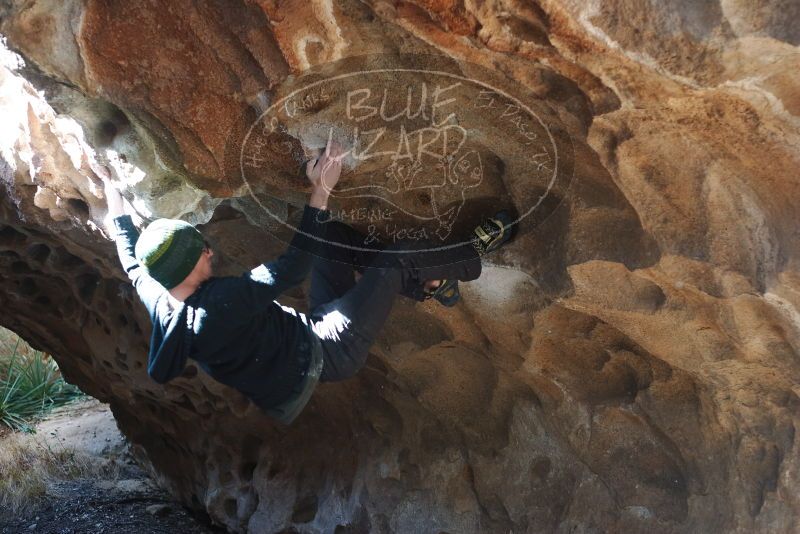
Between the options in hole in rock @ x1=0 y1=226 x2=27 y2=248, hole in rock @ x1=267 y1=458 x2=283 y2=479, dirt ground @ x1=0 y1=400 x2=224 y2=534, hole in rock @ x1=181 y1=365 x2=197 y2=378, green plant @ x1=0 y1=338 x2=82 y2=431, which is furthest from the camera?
green plant @ x1=0 y1=338 x2=82 y2=431

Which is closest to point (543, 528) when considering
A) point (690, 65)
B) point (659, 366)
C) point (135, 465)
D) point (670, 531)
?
point (670, 531)

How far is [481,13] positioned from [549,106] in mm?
297

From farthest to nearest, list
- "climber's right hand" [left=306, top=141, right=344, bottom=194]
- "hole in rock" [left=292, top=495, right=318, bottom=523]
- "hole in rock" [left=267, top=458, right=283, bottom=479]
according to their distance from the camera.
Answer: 1. "hole in rock" [left=267, top=458, right=283, bottom=479]
2. "hole in rock" [left=292, top=495, right=318, bottom=523]
3. "climber's right hand" [left=306, top=141, right=344, bottom=194]

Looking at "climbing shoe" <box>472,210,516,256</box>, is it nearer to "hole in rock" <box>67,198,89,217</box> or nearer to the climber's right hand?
the climber's right hand

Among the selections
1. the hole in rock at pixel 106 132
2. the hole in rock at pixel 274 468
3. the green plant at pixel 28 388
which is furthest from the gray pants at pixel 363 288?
the green plant at pixel 28 388

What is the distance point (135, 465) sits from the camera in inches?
178

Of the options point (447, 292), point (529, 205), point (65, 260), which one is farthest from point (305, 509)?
point (529, 205)

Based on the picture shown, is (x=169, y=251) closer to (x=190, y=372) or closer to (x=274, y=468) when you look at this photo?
(x=190, y=372)

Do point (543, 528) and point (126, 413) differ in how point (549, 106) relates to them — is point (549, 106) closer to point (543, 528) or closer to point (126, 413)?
point (543, 528)

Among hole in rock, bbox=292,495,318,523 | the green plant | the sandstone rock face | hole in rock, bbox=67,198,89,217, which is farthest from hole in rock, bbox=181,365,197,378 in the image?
the green plant

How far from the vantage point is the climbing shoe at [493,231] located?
1.97m

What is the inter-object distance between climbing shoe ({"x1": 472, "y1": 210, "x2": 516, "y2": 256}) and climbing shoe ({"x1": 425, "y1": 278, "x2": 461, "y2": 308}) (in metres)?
0.11

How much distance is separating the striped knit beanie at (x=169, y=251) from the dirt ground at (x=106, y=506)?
90.7 inches

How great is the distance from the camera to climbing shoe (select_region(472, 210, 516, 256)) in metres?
1.97
